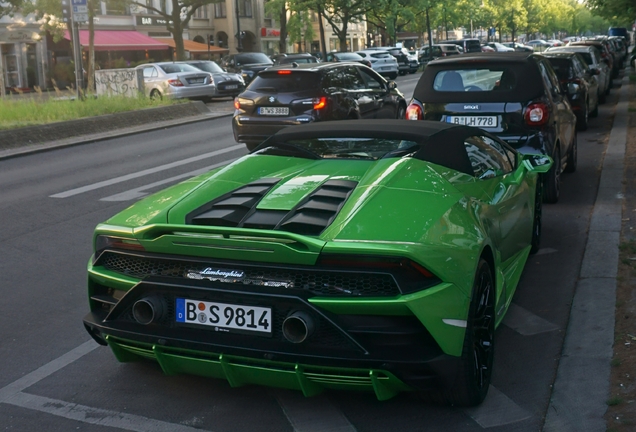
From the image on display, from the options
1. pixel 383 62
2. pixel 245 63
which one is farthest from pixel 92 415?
pixel 383 62

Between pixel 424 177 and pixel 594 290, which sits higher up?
pixel 424 177

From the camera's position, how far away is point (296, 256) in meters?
3.82

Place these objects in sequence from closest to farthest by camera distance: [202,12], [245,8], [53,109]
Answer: [53,109] → [202,12] → [245,8]

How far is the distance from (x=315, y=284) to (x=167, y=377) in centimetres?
136

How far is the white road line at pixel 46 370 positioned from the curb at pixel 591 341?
2737mm

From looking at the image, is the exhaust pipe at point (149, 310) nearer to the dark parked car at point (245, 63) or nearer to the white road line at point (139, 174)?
the white road line at point (139, 174)

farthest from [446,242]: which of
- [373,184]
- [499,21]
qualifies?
[499,21]

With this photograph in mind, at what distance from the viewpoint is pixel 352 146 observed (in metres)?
5.36

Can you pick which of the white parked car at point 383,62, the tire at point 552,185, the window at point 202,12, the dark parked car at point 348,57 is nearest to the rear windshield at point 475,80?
the tire at point 552,185

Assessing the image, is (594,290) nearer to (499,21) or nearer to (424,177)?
(424,177)

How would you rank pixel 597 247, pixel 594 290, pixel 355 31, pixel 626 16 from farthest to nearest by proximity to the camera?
pixel 355 31 < pixel 626 16 < pixel 597 247 < pixel 594 290

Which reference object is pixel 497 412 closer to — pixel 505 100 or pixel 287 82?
pixel 505 100

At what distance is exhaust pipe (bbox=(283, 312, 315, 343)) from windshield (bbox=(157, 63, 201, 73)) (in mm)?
28389

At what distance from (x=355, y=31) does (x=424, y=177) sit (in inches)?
3683
